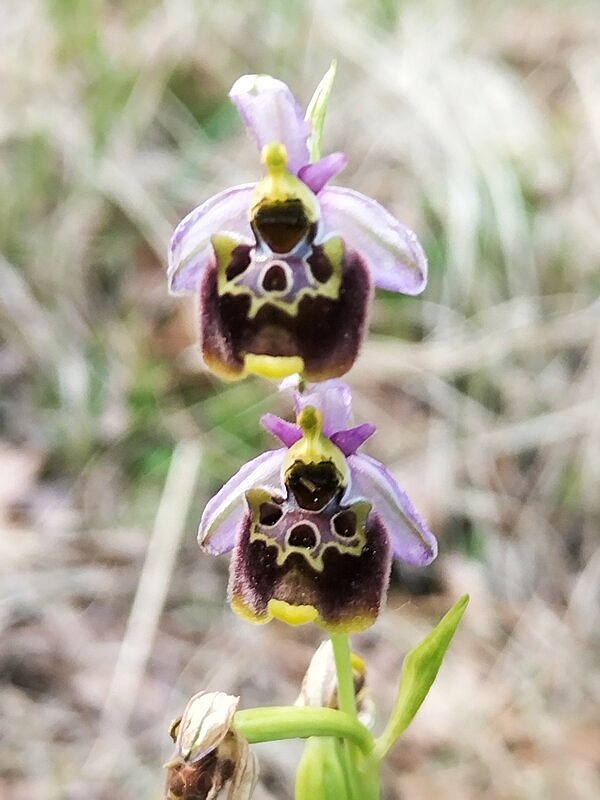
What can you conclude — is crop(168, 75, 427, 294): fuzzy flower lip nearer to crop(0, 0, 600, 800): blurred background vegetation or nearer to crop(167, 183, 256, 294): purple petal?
crop(167, 183, 256, 294): purple petal

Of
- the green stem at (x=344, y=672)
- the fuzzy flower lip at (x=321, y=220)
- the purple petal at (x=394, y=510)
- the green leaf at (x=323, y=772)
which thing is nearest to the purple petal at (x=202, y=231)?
the fuzzy flower lip at (x=321, y=220)

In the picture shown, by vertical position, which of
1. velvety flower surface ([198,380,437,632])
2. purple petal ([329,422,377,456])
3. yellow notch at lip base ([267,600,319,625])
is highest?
purple petal ([329,422,377,456])

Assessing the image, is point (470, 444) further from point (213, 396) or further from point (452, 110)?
point (452, 110)

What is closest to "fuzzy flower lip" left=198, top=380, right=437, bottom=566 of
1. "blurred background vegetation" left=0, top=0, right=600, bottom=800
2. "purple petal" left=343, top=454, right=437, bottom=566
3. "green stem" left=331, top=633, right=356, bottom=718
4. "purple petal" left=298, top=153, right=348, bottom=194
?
"purple petal" left=343, top=454, right=437, bottom=566

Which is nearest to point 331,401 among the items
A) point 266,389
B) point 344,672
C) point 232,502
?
point 232,502

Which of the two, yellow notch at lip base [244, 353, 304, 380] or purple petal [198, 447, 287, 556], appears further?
purple petal [198, 447, 287, 556]

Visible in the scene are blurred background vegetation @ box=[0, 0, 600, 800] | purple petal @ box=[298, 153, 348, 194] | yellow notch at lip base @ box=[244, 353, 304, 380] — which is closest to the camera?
yellow notch at lip base @ box=[244, 353, 304, 380]

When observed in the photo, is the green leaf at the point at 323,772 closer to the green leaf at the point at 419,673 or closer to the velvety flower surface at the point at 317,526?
the green leaf at the point at 419,673
